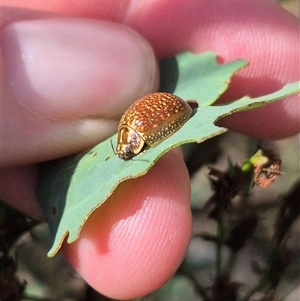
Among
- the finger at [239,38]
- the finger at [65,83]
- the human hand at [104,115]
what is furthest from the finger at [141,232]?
the finger at [239,38]

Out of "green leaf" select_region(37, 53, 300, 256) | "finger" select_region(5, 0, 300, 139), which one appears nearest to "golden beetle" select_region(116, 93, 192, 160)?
"green leaf" select_region(37, 53, 300, 256)

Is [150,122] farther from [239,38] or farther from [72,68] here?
[239,38]

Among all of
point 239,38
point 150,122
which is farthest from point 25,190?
point 239,38

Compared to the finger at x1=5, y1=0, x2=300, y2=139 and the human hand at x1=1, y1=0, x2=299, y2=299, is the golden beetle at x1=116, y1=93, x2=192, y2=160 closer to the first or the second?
the human hand at x1=1, y1=0, x2=299, y2=299

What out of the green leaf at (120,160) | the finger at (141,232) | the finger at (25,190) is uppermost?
the green leaf at (120,160)

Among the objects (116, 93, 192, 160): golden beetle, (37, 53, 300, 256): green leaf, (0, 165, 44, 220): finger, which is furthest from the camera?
(0, 165, 44, 220): finger

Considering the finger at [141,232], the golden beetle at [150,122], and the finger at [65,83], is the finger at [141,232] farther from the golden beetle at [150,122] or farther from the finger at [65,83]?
the finger at [65,83]
